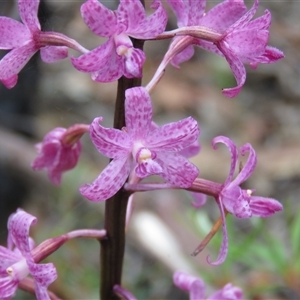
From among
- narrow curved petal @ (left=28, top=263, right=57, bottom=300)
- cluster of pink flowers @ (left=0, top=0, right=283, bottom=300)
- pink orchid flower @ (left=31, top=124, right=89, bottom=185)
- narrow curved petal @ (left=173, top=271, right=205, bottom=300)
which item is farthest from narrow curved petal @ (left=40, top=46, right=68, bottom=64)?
narrow curved petal @ (left=173, top=271, right=205, bottom=300)

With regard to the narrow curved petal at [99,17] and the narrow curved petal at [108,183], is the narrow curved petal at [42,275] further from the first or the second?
the narrow curved petal at [99,17]

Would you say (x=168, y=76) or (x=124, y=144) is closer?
(x=124, y=144)

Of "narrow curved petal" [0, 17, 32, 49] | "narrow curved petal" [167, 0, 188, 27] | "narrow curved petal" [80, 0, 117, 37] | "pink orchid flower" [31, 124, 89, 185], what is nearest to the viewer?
"narrow curved petal" [80, 0, 117, 37]

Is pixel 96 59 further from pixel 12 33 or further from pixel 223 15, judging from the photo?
pixel 223 15

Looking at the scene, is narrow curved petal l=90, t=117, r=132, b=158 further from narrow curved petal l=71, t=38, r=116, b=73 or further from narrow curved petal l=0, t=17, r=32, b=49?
narrow curved petal l=0, t=17, r=32, b=49

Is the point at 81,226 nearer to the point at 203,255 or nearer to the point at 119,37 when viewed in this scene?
the point at 203,255

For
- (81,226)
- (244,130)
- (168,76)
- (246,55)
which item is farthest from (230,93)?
(168,76)
